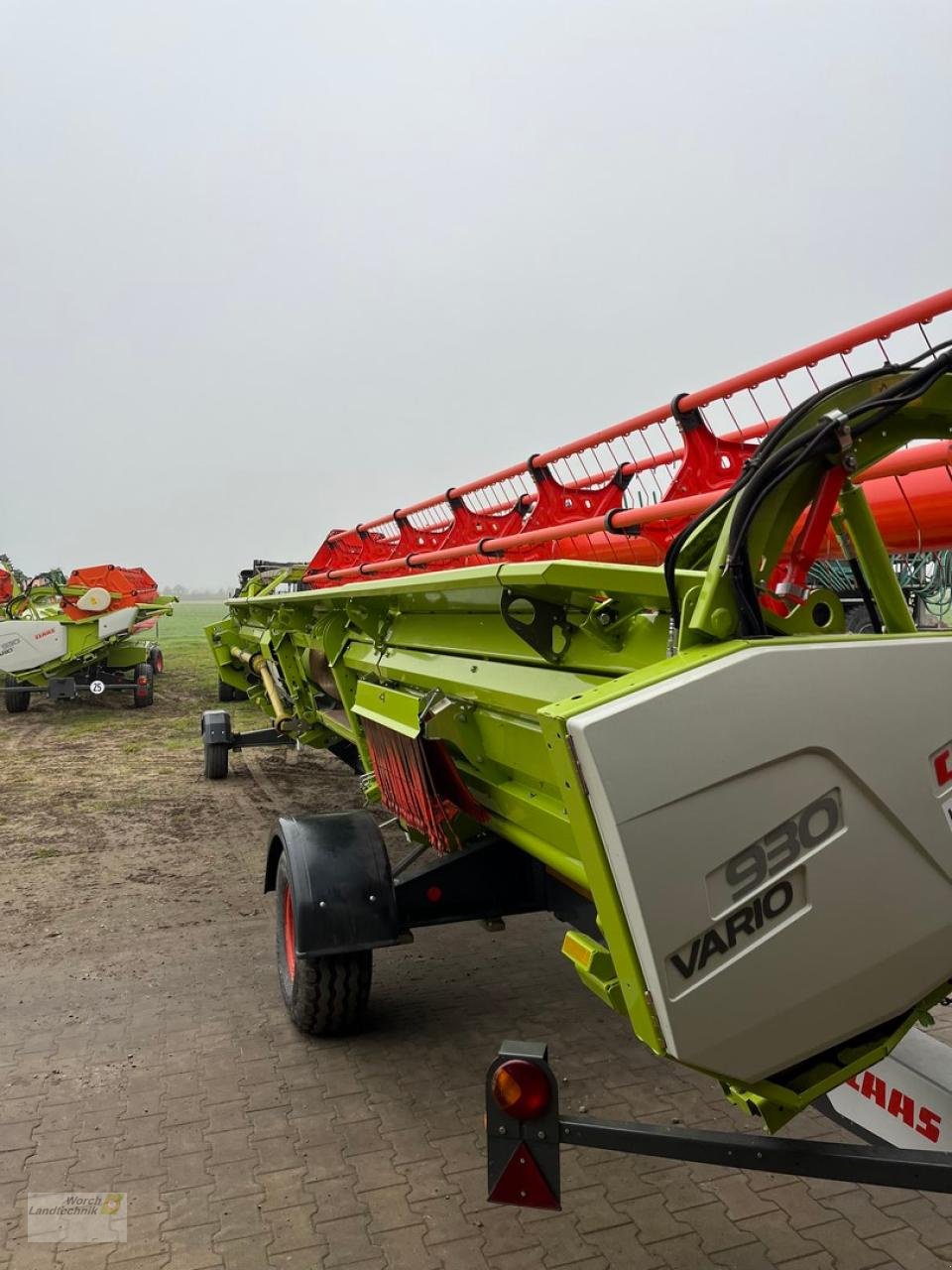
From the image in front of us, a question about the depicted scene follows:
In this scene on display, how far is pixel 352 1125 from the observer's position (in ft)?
9.96

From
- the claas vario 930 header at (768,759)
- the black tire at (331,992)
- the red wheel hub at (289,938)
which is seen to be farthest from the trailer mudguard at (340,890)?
the claas vario 930 header at (768,759)

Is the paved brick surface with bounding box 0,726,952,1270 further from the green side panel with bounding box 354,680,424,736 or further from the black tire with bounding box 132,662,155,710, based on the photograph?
the black tire with bounding box 132,662,155,710

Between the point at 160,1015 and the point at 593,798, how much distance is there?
2944 millimetres

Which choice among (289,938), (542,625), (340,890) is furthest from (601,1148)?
(289,938)

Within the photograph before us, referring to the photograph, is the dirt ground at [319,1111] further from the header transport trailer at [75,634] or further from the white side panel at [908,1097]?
the header transport trailer at [75,634]

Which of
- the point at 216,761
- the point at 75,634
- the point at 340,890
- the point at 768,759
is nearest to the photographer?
the point at 768,759

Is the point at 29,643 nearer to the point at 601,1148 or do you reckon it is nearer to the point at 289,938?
the point at 289,938

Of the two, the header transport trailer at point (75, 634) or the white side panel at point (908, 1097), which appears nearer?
the white side panel at point (908, 1097)

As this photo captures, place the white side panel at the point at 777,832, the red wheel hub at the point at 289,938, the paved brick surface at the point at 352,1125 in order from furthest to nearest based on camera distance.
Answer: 1. the red wheel hub at the point at 289,938
2. the paved brick surface at the point at 352,1125
3. the white side panel at the point at 777,832

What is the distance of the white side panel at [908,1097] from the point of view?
200 centimetres

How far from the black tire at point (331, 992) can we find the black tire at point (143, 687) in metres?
11.6

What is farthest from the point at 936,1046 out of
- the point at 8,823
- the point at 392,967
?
the point at 8,823

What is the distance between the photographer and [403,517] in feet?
23.4

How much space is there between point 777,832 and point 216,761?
777 cm
